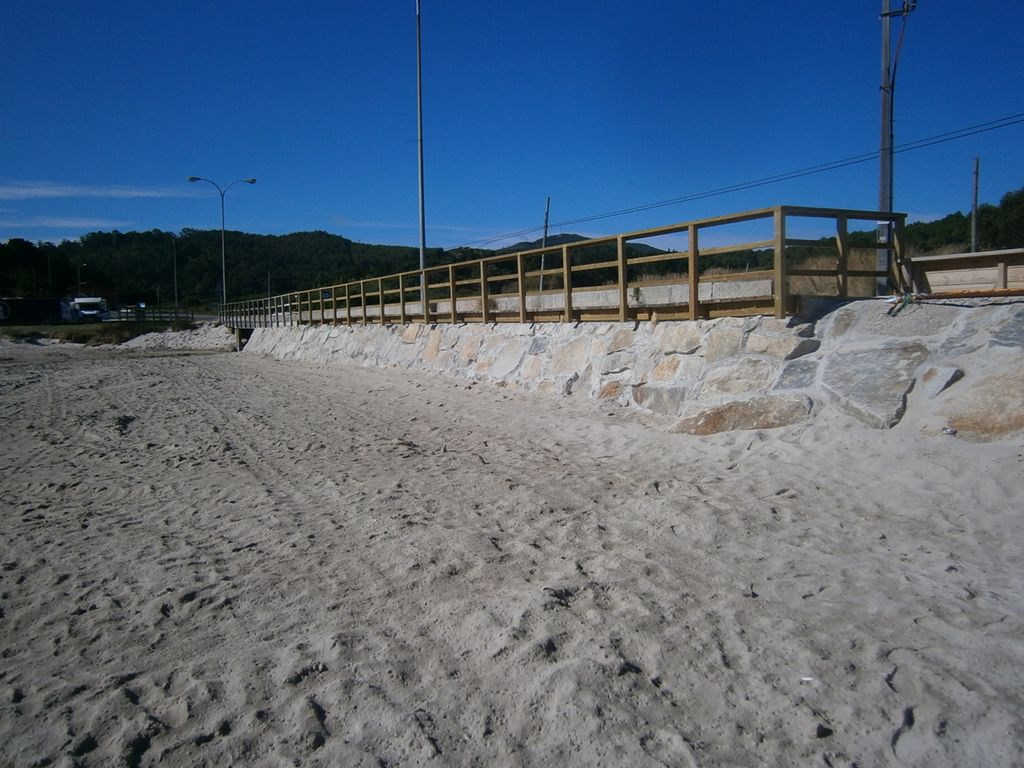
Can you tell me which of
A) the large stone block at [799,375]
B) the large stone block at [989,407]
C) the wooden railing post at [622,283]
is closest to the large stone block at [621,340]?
the wooden railing post at [622,283]

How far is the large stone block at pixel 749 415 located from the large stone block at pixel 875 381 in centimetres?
34

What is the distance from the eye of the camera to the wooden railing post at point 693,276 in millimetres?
8875

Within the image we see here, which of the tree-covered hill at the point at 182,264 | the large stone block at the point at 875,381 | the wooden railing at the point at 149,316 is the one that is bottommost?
the large stone block at the point at 875,381

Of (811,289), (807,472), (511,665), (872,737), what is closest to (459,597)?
(511,665)

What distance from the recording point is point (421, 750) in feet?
8.50

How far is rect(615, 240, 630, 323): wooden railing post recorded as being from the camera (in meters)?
10.0

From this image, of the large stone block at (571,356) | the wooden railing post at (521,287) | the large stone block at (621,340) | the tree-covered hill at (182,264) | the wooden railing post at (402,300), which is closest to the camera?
the large stone block at (621,340)

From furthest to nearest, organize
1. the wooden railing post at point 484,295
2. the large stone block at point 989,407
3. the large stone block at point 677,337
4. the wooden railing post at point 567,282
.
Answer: the wooden railing post at point 484,295
the wooden railing post at point 567,282
the large stone block at point 677,337
the large stone block at point 989,407

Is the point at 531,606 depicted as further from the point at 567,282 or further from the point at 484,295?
the point at 484,295

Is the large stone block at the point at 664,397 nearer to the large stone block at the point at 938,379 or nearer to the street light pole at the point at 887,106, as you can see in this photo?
the large stone block at the point at 938,379

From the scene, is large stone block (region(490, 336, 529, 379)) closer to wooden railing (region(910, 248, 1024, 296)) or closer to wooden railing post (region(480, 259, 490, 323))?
wooden railing post (region(480, 259, 490, 323))

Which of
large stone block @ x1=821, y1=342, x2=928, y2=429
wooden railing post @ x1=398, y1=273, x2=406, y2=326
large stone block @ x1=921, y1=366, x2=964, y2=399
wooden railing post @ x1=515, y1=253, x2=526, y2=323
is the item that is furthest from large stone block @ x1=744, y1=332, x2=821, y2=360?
wooden railing post @ x1=398, y1=273, x2=406, y2=326

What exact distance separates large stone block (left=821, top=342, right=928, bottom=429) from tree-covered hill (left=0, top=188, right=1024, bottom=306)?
70092 mm

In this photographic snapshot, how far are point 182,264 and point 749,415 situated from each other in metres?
119
